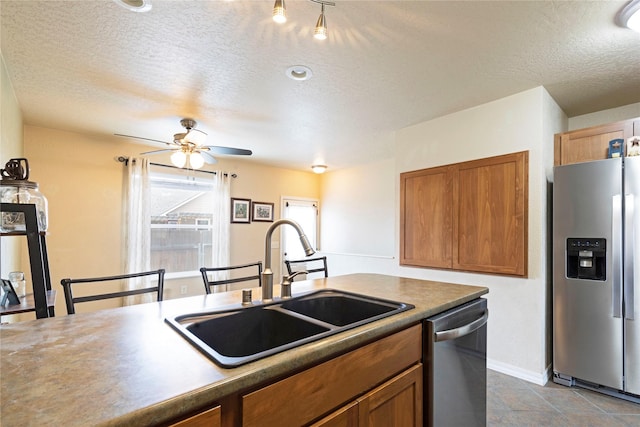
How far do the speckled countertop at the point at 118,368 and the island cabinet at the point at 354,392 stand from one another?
0.14 ft

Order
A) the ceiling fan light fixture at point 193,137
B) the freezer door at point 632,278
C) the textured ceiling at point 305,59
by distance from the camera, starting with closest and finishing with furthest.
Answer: the textured ceiling at point 305,59
the freezer door at point 632,278
the ceiling fan light fixture at point 193,137

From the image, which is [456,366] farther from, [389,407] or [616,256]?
[616,256]

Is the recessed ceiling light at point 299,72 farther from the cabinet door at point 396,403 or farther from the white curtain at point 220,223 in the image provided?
the white curtain at point 220,223

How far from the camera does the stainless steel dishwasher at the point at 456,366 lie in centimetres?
133

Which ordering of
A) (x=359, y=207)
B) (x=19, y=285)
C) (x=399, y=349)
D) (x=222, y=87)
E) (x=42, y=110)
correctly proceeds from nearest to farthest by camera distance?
(x=399, y=349) → (x=19, y=285) → (x=222, y=87) → (x=42, y=110) → (x=359, y=207)

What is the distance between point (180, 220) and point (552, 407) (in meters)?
4.68

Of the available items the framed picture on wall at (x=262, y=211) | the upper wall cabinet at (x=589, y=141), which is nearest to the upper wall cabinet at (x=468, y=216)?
the upper wall cabinet at (x=589, y=141)

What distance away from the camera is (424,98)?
2.73m

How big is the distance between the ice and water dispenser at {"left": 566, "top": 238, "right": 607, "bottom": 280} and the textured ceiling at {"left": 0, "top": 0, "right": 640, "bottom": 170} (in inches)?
50.6

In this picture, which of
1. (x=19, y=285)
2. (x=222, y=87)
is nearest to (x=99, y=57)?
(x=222, y=87)

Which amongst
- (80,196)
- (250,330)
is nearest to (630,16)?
(250,330)

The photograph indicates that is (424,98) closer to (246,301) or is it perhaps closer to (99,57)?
(246,301)

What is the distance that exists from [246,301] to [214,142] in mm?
3301

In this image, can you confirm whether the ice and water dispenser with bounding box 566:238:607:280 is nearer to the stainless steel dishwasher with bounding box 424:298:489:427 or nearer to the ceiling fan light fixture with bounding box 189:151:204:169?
the stainless steel dishwasher with bounding box 424:298:489:427
